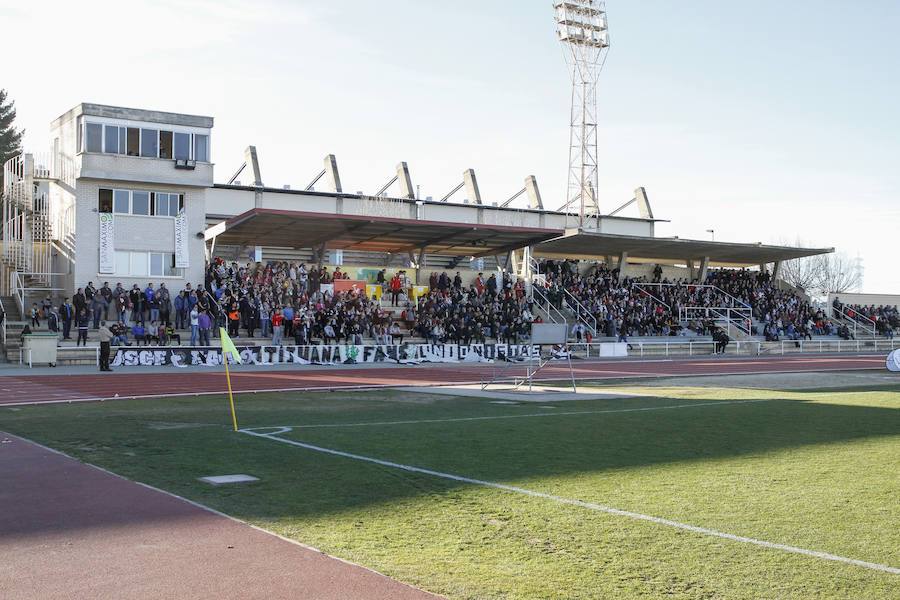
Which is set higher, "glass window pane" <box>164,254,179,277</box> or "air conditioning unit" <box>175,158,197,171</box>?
"air conditioning unit" <box>175,158,197,171</box>

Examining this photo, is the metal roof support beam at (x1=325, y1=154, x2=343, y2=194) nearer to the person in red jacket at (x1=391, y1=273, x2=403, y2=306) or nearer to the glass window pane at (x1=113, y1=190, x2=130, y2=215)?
the person in red jacket at (x1=391, y1=273, x2=403, y2=306)

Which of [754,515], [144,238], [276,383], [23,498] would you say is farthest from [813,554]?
[144,238]

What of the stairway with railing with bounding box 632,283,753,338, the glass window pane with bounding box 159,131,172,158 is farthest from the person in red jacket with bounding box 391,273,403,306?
the stairway with railing with bounding box 632,283,753,338

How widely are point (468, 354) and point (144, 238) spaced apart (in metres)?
15.9

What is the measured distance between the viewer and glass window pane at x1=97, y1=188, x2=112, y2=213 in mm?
39125

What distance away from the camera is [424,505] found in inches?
329

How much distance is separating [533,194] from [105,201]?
118ft

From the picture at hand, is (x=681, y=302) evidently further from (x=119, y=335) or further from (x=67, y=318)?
(x=67, y=318)

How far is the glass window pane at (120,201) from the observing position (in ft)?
129

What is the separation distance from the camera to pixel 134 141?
39.8m

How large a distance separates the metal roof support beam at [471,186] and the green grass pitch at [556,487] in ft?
157

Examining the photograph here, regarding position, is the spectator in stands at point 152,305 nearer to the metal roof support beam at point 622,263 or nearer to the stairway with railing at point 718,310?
the stairway with railing at point 718,310

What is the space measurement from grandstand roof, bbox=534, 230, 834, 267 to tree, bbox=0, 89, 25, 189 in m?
50.0

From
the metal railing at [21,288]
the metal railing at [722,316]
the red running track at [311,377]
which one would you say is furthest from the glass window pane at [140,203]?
the metal railing at [722,316]
